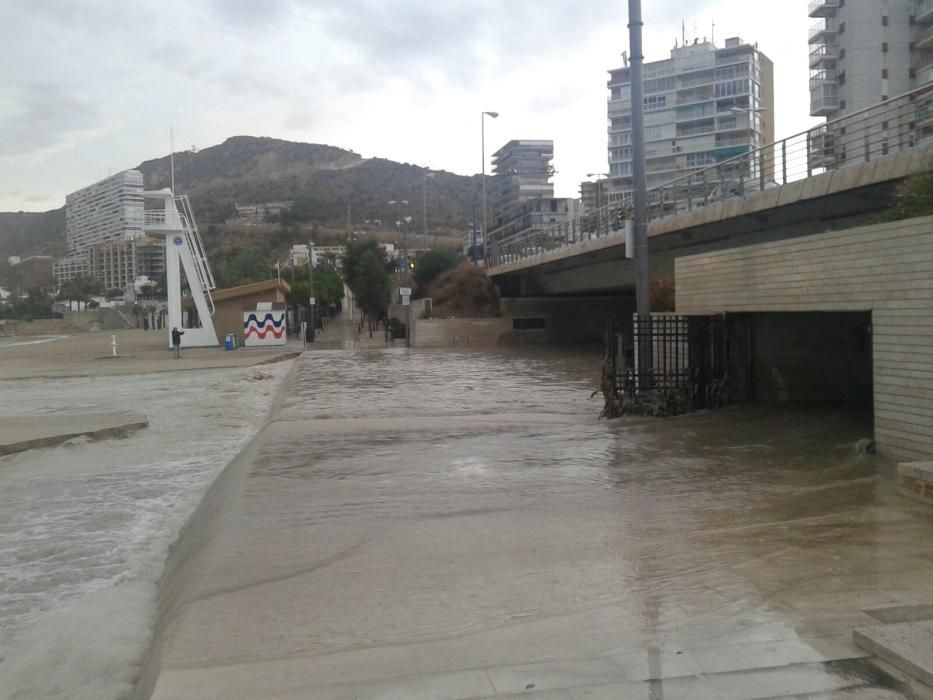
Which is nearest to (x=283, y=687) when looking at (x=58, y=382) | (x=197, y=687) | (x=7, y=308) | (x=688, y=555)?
(x=197, y=687)

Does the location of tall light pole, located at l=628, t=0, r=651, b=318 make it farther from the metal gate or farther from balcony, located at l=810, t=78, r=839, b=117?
balcony, located at l=810, t=78, r=839, b=117

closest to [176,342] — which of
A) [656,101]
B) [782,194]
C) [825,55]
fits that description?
[782,194]

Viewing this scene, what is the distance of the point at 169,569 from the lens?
7.78 m

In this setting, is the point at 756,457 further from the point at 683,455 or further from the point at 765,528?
the point at 765,528

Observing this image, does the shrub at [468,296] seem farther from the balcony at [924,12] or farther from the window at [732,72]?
the window at [732,72]

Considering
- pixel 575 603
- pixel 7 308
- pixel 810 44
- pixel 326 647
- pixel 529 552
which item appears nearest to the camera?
pixel 326 647

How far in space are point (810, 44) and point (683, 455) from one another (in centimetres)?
6407

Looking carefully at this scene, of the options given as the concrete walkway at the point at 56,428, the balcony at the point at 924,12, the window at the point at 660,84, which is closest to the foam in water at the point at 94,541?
the concrete walkway at the point at 56,428

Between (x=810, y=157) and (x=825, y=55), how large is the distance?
5436 cm

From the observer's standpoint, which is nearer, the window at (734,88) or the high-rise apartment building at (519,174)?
the window at (734,88)

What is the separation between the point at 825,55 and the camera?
64312 millimetres

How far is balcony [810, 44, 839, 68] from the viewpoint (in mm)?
63938

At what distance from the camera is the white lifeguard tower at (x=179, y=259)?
45438 mm

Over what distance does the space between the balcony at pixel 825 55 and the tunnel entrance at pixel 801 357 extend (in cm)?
5722
